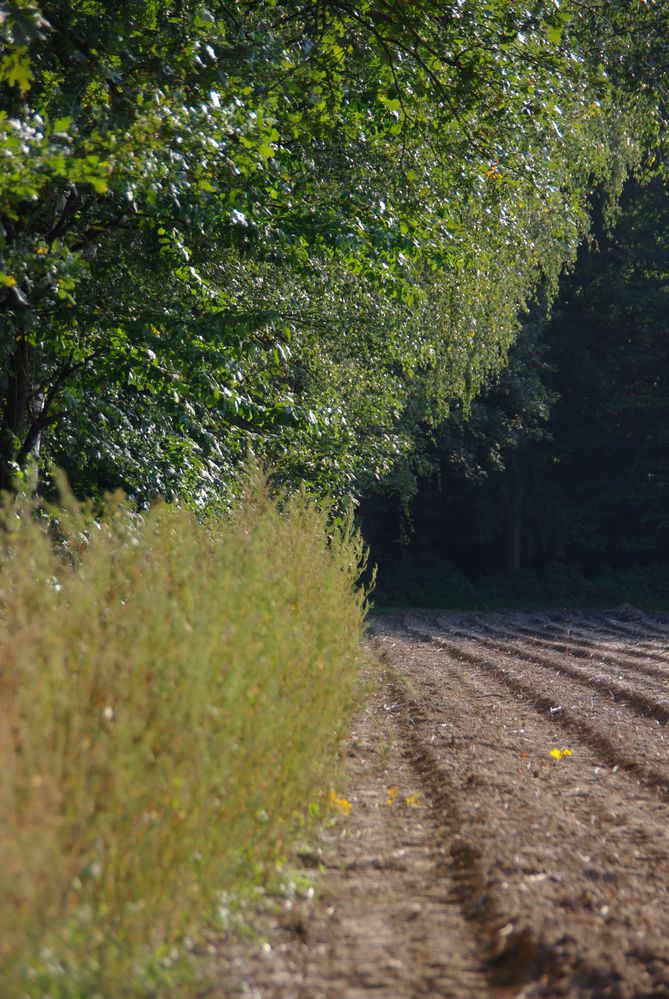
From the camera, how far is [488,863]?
15.9 feet

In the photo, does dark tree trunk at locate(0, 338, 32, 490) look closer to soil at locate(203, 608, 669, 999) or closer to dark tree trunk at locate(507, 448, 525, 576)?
soil at locate(203, 608, 669, 999)

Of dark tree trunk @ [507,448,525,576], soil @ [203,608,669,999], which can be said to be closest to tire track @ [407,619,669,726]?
soil @ [203,608,669,999]

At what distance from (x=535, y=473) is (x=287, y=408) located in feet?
90.8

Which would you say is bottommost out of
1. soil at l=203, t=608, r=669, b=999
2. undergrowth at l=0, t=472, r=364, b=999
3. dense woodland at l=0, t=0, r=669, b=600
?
soil at l=203, t=608, r=669, b=999

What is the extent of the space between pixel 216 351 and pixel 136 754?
597 cm

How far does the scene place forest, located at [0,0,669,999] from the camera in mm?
3355

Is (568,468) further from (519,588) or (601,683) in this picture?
(601,683)

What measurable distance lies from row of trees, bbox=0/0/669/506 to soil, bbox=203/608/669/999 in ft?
10.5

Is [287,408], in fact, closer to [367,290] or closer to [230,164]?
[230,164]

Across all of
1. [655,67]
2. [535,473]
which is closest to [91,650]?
[655,67]

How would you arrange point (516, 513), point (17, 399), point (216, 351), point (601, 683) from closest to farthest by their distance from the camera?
point (216, 351) → point (17, 399) → point (601, 683) → point (516, 513)

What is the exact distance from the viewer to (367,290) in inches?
512

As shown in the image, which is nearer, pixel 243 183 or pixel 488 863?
pixel 488 863

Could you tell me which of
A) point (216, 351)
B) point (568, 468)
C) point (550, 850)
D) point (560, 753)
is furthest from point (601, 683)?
point (568, 468)
